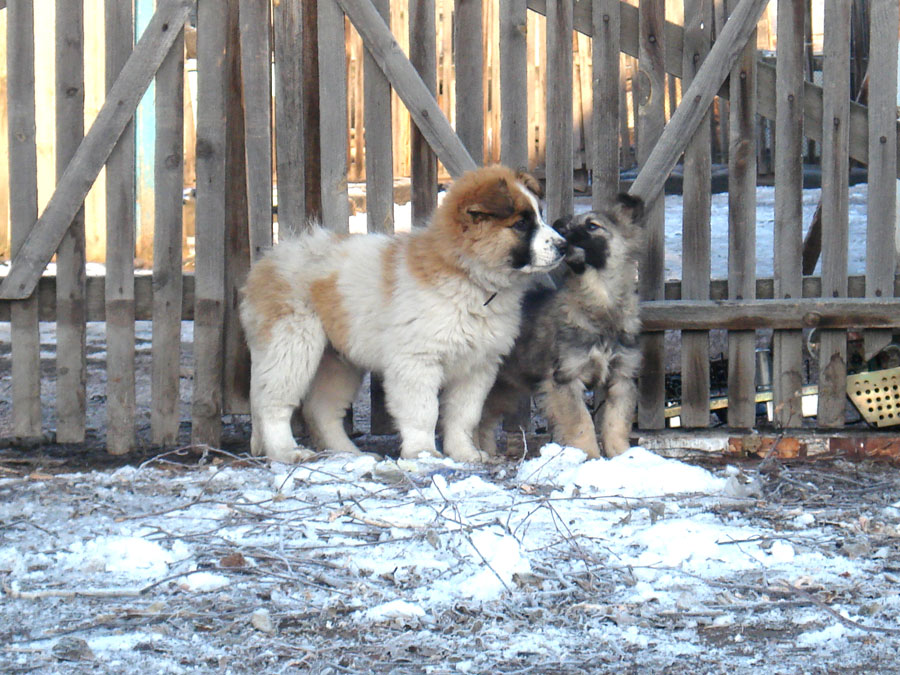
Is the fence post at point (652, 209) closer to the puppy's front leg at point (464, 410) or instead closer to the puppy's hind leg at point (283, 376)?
the puppy's front leg at point (464, 410)

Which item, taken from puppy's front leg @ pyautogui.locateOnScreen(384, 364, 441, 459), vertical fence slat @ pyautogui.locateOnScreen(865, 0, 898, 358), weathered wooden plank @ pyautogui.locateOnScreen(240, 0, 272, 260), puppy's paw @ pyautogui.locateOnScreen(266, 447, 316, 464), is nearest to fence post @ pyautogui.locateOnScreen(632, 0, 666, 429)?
vertical fence slat @ pyautogui.locateOnScreen(865, 0, 898, 358)

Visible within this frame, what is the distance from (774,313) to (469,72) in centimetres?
195

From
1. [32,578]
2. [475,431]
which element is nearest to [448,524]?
[32,578]

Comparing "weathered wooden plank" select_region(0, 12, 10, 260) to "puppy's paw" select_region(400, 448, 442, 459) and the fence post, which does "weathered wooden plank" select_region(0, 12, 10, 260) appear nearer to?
"puppy's paw" select_region(400, 448, 442, 459)

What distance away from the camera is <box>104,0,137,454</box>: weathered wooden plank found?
5.47 meters

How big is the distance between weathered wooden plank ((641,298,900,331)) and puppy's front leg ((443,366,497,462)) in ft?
3.01

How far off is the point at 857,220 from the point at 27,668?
8608mm

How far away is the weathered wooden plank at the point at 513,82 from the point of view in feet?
18.0

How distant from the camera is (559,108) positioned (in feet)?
18.2

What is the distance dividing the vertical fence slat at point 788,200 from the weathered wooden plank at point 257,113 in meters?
2.55

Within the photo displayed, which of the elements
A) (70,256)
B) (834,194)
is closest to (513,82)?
(834,194)

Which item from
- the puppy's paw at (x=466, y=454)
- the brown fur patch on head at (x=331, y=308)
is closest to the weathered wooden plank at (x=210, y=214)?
the brown fur patch on head at (x=331, y=308)

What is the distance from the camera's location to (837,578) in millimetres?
3531

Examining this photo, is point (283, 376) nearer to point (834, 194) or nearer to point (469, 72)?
point (469, 72)
